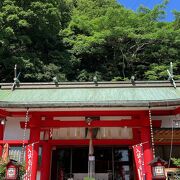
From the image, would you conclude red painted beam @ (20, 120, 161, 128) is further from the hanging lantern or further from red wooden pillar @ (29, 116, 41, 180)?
the hanging lantern

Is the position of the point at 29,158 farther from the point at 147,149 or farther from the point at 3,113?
the point at 147,149

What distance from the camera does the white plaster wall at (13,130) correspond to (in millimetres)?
10227

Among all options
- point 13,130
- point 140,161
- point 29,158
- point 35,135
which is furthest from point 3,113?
point 140,161

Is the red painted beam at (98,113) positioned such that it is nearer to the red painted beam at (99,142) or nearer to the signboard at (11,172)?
the red painted beam at (99,142)

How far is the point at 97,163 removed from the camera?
1157cm

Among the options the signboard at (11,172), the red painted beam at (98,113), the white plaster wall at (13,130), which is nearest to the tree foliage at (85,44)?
the white plaster wall at (13,130)

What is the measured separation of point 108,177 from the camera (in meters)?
11.4

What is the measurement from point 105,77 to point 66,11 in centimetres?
1018

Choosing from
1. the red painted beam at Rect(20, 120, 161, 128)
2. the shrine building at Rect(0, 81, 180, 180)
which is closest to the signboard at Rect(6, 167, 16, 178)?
the shrine building at Rect(0, 81, 180, 180)

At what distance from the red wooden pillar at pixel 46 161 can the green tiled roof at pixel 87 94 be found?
1.85 metres

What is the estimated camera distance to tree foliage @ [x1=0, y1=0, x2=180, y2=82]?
23.6 m

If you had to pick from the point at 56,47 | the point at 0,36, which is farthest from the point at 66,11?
the point at 0,36

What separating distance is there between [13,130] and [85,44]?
16617 mm

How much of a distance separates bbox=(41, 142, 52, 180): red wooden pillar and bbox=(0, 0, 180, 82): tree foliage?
13.2 meters
